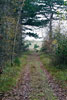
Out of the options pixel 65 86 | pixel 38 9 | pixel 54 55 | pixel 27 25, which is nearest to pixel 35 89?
pixel 65 86

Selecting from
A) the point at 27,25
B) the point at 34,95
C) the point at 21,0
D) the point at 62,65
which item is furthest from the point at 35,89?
the point at 27,25

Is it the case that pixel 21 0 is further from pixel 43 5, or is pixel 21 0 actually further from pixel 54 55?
pixel 43 5

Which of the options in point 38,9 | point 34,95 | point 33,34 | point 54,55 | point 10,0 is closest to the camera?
point 34,95

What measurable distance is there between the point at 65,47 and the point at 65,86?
235 inches

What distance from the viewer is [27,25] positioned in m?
32.1

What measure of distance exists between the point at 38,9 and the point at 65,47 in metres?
16.8

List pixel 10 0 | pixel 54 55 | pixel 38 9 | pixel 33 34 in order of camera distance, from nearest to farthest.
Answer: pixel 10 0 → pixel 54 55 → pixel 38 9 → pixel 33 34

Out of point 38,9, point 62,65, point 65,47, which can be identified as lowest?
point 62,65

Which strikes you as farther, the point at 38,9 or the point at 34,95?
the point at 38,9

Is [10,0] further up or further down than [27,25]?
further up

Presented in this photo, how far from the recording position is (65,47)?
44.7 ft

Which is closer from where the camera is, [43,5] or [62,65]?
[62,65]

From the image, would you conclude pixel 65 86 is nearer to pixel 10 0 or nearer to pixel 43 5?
pixel 10 0

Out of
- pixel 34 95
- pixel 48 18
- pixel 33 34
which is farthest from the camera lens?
pixel 33 34
